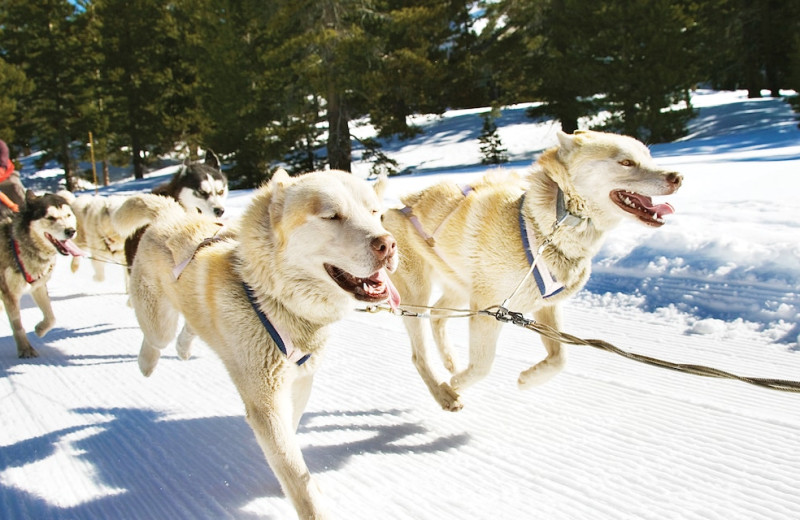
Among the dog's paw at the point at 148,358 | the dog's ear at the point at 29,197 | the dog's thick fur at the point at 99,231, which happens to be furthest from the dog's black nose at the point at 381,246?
the dog's thick fur at the point at 99,231

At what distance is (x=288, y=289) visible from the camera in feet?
7.54

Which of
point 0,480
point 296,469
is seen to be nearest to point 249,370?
point 296,469

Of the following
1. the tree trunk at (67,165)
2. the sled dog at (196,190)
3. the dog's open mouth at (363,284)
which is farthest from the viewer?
the tree trunk at (67,165)

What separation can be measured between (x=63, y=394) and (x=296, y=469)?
2519 mm

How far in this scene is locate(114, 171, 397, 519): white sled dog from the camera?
2.09 metres

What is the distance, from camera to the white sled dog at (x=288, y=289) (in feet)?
6.86

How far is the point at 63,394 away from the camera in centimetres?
378

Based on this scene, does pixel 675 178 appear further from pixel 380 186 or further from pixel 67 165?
pixel 67 165

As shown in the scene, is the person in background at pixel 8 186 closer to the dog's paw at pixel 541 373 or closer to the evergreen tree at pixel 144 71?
the dog's paw at pixel 541 373

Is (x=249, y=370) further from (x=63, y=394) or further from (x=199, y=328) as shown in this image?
(x=63, y=394)

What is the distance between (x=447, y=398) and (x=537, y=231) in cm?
109

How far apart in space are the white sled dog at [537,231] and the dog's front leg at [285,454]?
124 cm

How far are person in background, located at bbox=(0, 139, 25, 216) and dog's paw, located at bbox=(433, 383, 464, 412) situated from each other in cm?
472

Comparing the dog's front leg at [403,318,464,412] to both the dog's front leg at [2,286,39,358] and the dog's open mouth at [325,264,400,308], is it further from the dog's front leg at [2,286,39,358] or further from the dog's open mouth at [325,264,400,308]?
the dog's front leg at [2,286,39,358]
